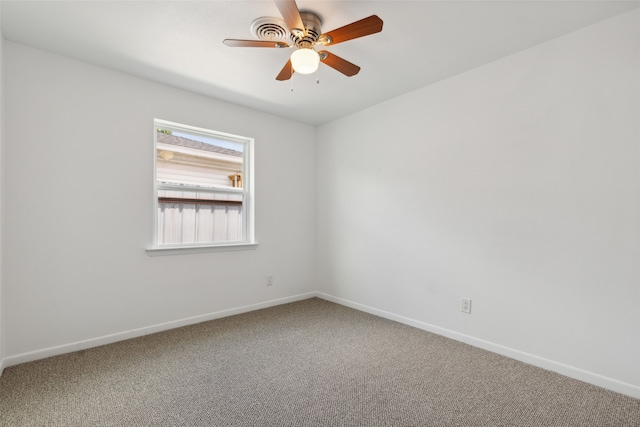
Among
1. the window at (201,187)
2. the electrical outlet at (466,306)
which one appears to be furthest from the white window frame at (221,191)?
the electrical outlet at (466,306)

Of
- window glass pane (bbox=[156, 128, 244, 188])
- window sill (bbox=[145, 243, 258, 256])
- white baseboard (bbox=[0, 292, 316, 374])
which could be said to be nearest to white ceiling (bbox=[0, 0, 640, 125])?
window glass pane (bbox=[156, 128, 244, 188])

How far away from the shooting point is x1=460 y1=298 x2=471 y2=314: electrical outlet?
2730 millimetres

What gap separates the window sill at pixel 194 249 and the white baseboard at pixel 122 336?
668mm

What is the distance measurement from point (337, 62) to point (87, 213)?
236cm

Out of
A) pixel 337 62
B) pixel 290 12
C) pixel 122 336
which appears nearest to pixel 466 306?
pixel 337 62

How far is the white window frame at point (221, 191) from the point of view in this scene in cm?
301

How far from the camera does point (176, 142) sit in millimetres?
3254

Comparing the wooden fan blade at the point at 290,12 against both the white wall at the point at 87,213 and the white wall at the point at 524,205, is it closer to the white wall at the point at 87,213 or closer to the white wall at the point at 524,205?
the white wall at the point at 524,205

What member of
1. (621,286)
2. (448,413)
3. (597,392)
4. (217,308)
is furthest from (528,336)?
(217,308)

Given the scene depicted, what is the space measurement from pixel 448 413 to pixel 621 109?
2.18 meters

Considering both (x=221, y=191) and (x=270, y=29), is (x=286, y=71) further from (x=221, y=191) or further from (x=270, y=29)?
(x=221, y=191)

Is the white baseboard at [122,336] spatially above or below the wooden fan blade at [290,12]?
below

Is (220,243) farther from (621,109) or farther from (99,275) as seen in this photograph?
(621,109)

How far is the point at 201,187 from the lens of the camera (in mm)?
3369
